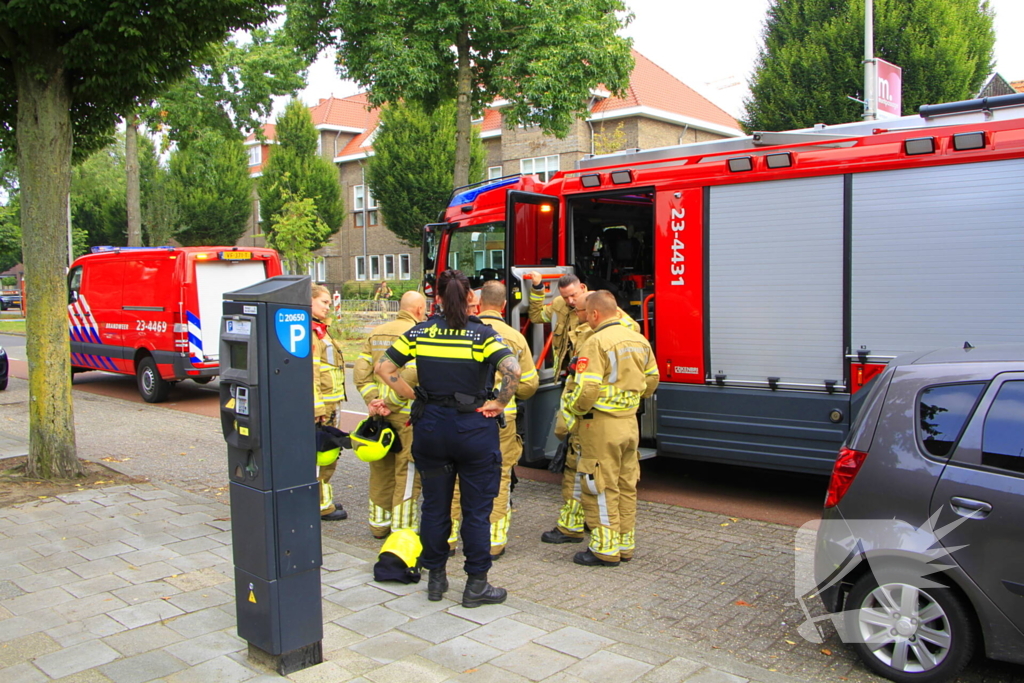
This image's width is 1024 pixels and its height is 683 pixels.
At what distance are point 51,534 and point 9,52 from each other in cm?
406

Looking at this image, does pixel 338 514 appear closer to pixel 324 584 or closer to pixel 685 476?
pixel 324 584

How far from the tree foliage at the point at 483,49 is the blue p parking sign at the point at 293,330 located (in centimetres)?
1328

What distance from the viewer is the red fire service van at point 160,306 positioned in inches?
484

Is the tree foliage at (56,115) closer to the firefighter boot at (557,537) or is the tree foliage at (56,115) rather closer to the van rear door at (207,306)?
the firefighter boot at (557,537)

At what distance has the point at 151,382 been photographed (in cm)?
1315

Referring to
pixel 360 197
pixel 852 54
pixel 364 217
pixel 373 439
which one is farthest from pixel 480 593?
pixel 360 197

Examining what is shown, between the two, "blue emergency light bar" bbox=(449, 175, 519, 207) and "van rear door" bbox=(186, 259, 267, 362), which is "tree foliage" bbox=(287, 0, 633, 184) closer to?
"van rear door" bbox=(186, 259, 267, 362)

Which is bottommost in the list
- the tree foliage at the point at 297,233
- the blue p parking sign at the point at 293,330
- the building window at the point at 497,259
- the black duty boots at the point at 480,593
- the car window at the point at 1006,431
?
the black duty boots at the point at 480,593

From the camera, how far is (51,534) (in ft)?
18.8

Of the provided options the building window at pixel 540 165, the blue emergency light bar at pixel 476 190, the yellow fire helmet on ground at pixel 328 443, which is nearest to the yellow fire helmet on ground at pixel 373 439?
the yellow fire helmet on ground at pixel 328 443

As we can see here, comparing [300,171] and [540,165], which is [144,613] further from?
[300,171]

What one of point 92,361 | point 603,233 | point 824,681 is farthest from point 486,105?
point 824,681

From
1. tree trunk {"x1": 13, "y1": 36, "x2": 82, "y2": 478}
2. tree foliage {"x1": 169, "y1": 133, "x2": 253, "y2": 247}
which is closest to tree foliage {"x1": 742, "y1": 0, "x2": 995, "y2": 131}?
tree trunk {"x1": 13, "y1": 36, "x2": 82, "y2": 478}

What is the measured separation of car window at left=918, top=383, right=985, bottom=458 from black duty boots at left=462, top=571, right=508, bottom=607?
2265 millimetres
